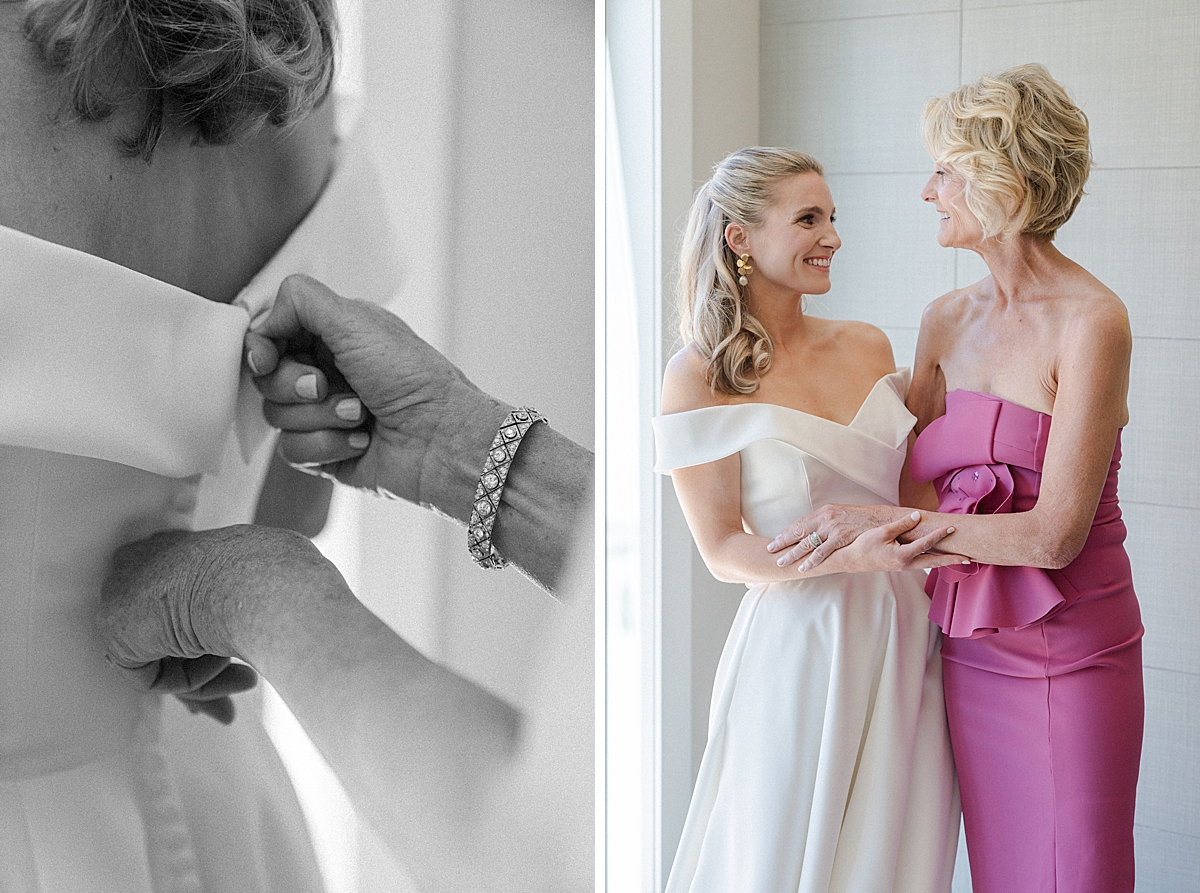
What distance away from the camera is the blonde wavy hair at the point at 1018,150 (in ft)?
5.21

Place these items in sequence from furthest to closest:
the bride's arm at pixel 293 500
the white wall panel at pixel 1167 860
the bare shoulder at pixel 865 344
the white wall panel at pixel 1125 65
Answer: the white wall panel at pixel 1167 860, the white wall panel at pixel 1125 65, the bare shoulder at pixel 865 344, the bride's arm at pixel 293 500

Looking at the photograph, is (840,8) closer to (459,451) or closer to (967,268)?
(967,268)

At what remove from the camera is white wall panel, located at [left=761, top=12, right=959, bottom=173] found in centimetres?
269

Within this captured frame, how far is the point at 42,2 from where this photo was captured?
87 centimetres

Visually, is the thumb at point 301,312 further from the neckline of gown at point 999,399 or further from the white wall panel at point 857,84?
the white wall panel at point 857,84

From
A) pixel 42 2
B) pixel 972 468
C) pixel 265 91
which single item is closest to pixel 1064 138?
pixel 972 468

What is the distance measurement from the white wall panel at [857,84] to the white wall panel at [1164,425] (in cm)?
76

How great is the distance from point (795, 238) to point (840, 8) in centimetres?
135

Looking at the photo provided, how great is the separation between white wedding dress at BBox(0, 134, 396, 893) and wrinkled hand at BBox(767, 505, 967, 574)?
0.84 meters

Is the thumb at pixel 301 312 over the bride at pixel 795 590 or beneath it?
over

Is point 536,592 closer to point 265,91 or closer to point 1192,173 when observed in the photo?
point 265,91

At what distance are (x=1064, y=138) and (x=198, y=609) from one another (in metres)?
1.39

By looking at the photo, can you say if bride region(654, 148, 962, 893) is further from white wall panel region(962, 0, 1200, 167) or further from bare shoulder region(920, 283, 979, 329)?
Answer: white wall panel region(962, 0, 1200, 167)

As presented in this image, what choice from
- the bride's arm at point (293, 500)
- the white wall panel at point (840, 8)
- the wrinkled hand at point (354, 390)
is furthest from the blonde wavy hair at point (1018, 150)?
the white wall panel at point (840, 8)
